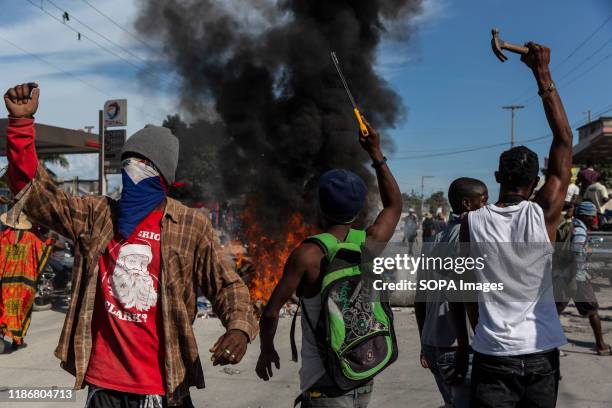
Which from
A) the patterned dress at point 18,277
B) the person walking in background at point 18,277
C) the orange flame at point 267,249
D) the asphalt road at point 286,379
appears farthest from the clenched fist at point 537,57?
the orange flame at point 267,249

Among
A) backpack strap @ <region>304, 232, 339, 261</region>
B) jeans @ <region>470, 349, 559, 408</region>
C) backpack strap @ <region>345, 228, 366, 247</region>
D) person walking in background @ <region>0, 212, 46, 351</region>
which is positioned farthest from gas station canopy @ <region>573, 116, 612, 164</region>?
backpack strap @ <region>304, 232, 339, 261</region>

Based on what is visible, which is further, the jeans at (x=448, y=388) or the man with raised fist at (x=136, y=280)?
the jeans at (x=448, y=388)

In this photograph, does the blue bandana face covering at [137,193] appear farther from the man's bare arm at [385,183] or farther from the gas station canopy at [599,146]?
the gas station canopy at [599,146]

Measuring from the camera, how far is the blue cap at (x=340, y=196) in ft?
8.31

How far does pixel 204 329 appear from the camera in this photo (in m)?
8.17

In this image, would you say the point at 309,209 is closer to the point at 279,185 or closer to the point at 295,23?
the point at 279,185

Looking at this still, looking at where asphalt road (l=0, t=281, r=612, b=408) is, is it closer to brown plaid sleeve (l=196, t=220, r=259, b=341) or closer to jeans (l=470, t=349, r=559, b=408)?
jeans (l=470, t=349, r=559, b=408)

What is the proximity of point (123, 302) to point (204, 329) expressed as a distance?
5.89m

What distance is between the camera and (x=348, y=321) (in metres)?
2.42

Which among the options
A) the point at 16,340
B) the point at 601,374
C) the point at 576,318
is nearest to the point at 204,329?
the point at 16,340

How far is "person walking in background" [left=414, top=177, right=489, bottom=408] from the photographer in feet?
11.2

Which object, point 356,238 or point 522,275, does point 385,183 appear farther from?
point 522,275

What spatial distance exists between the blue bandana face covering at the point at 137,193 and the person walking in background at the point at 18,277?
5035 mm

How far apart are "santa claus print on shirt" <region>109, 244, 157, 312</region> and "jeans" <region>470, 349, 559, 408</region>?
150 cm
